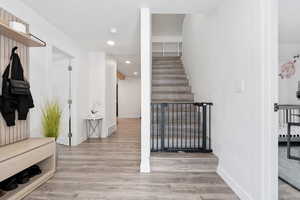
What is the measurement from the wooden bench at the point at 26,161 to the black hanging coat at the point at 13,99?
36 centimetres

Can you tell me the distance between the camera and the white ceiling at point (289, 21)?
299cm

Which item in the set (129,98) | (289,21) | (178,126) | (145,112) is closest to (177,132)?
(178,126)

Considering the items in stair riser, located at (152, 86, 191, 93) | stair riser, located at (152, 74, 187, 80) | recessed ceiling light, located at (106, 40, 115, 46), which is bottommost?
stair riser, located at (152, 86, 191, 93)

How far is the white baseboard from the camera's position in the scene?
1.91 meters

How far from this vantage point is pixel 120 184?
2.31 metres

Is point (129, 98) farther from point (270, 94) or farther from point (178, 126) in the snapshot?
point (270, 94)

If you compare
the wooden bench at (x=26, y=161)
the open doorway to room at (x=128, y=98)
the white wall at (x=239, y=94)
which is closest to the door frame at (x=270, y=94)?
the white wall at (x=239, y=94)

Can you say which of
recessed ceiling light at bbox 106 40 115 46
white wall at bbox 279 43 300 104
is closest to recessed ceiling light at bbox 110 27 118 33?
recessed ceiling light at bbox 106 40 115 46

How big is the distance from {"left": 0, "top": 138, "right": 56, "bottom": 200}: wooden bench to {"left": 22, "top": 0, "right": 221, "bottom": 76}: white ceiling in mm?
2007

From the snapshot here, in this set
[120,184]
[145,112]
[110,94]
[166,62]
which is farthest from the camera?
[166,62]

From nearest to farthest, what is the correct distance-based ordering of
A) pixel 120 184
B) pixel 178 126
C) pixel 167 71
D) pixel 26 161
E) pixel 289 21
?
1. pixel 26 161
2. pixel 120 184
3. pixel 178 126
4. pixel 289 21
5. pixel 167 71

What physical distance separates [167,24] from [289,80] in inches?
164

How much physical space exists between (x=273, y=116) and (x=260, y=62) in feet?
1.65

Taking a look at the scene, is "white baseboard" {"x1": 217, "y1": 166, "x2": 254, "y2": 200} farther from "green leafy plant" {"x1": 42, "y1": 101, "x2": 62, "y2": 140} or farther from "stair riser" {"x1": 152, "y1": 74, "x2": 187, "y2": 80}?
"stair riser" {"x1": 152, "y1": 74, "x2": 187, "y2": 80}
